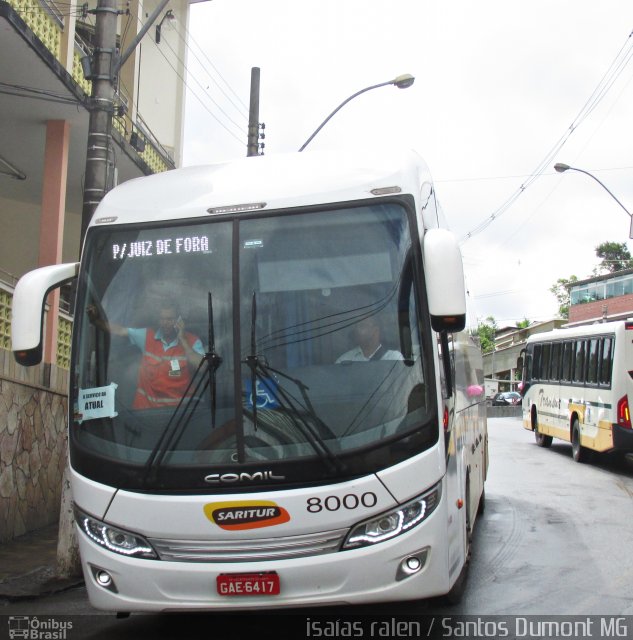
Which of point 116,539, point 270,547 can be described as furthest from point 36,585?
point 270,547

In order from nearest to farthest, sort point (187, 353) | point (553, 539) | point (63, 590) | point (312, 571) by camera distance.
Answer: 1. point (312, 571)
2. point (187, 353)
3. point (63, 590)
4. point (553, 539)

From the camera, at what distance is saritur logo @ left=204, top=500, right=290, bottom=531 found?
5.06m

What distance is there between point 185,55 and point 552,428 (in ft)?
41.5

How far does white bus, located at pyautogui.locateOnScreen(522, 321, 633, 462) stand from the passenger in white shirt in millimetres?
12211

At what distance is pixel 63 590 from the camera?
8.02 meters

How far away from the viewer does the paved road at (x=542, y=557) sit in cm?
678

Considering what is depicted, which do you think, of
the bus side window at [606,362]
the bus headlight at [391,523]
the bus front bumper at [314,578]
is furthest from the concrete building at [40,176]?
the bus side window at [606,362]

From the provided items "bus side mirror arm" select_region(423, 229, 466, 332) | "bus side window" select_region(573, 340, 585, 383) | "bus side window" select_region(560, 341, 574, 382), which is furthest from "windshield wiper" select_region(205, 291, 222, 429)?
"bus side window" select_region(560, 341, 574, 382)

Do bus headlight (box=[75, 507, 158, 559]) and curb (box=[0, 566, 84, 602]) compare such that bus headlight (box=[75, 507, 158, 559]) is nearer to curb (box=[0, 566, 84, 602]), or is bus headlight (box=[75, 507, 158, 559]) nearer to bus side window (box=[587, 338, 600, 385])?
curb (box=[0, 566, 84, 602])

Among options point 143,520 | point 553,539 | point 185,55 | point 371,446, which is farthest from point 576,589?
point 185,55

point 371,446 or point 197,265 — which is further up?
point 197,265

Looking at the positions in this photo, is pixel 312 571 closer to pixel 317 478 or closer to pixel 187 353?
pixel 317 478

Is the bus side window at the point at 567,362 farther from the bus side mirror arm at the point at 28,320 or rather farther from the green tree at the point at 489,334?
the green tree at the point at 489,334

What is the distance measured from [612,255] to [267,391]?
8751 cm
